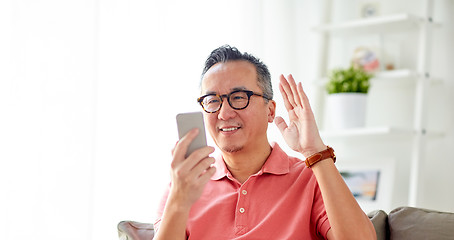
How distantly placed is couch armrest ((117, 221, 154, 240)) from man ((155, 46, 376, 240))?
13 centimetres

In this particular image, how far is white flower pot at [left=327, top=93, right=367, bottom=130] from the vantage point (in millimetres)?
3393

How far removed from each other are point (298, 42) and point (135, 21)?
1342 mm

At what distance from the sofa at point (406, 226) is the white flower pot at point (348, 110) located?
4.46 ft

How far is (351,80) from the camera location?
3404 millimetres

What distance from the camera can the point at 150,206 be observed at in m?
3.00

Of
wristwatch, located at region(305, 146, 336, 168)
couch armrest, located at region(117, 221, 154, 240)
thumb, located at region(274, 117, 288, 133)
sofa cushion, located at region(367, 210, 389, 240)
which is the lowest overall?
couch armrest, located at region(117, 221, 154, 240)

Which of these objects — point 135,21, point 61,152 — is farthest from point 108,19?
point 61,152

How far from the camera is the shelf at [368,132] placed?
3262mm

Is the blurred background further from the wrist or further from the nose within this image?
the wrist

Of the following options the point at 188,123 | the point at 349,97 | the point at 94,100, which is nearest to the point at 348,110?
the point at 349,97

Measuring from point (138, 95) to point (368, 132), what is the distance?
1205 millimetres

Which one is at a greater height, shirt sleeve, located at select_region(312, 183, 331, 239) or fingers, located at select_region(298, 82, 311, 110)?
fingers, located at select_region(298, 82, 311, 110)

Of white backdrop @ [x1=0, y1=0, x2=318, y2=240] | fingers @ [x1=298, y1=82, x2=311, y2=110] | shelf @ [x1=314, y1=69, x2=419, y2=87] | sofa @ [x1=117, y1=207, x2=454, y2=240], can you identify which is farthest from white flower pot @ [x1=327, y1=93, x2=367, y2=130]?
fingers @ [x1=298, y1=82, x2=311, y2=110]

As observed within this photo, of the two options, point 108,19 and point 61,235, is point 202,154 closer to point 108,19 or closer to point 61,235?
point 61,235
